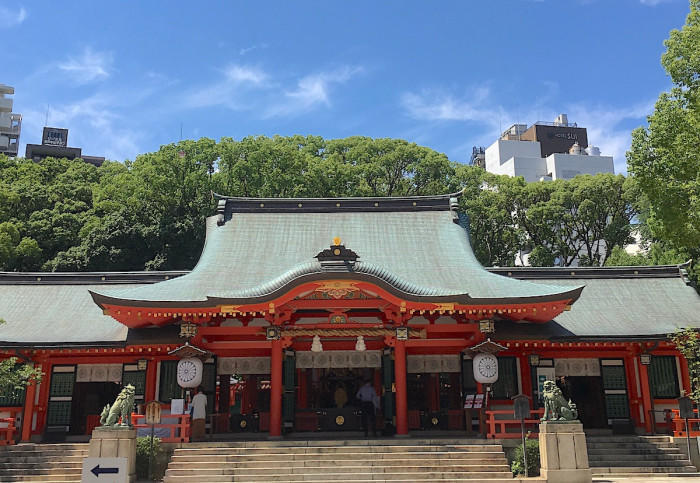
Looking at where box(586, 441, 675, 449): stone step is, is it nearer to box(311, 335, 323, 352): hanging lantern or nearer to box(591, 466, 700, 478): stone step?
box(591, 466, 700, 478): stone step

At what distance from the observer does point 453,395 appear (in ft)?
67.1

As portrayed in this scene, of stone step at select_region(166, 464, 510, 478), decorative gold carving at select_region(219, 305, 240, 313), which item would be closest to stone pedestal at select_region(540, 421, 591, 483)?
stone step at select_region(166, 464, 510, 478)

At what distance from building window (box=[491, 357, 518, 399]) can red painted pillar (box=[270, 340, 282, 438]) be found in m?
6.30

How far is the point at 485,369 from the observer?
17.3 metres

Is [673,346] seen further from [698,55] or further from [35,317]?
[35,317]

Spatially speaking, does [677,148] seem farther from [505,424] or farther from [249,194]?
[249,194]

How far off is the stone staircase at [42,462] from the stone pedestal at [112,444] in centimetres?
170

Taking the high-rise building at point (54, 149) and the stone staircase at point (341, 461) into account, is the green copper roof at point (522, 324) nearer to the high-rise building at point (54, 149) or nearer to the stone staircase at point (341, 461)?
the stone staircase at point (341, 461)

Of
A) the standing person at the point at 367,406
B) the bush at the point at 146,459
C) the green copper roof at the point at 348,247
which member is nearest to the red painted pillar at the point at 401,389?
the standing person at the point at 367,406

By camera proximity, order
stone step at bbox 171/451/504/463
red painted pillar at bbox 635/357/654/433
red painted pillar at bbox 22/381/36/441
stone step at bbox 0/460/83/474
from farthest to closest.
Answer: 1. red painted pillar at bbox 635/357/654/433
2. red painted pillar at bbox 22/381/36/441
3. stone step at bbox 0/460/83/474
4. stone step at bbox 171/451/504/463

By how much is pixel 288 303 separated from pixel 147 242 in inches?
949

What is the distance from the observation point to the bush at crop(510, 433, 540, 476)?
584 inches

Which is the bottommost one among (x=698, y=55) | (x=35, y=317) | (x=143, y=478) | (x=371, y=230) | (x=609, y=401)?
→ (x=143, y=478)

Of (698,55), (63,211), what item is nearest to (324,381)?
(698,55)
